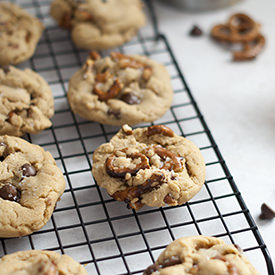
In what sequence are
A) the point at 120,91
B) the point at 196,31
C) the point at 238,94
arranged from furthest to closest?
the point at 196,31 < the point at 238,94 < the point at 120,91

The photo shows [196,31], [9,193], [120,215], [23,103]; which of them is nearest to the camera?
[9,193]

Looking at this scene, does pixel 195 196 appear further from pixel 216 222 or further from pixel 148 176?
pixel 148 176

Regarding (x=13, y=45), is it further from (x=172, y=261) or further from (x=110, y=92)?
(x=172, y=261)

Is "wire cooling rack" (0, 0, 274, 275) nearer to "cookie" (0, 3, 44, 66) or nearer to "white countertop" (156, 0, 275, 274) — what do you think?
"white countertop" (156, 0, 275, 274)

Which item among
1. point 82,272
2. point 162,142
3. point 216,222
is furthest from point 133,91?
point 82,272

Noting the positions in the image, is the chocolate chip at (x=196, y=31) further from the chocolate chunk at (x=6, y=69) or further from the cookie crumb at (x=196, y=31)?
the chocolate chunk at (x=6, y=69)

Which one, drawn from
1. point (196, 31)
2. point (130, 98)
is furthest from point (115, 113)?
point (196, 31)

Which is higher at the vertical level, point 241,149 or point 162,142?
point 162,142
